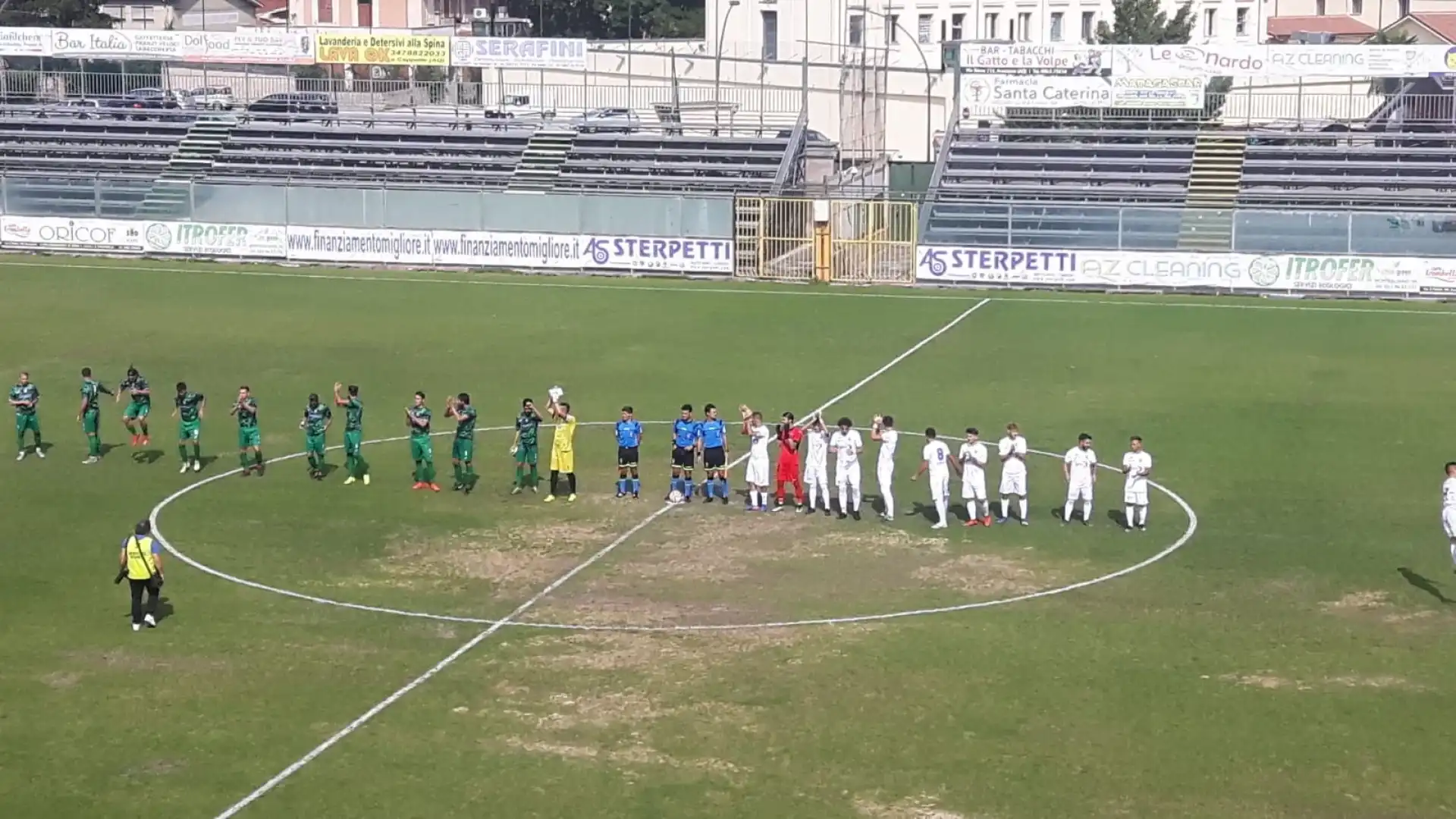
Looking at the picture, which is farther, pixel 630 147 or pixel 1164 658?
pixel 630 147

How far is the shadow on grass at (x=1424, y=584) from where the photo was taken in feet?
80.4

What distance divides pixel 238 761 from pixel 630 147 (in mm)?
49129

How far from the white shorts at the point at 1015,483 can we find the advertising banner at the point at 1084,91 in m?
39.3

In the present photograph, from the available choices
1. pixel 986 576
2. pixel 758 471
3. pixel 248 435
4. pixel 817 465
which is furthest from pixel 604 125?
pixel 986 576

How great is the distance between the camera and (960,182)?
63406 millimetres

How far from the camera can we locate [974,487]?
28.4m

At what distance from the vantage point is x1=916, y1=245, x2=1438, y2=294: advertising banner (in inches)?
2072

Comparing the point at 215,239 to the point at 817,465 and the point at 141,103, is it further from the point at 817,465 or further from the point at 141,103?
the point at 817,465

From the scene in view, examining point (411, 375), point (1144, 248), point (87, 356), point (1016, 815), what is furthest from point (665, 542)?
point (1144, 248)

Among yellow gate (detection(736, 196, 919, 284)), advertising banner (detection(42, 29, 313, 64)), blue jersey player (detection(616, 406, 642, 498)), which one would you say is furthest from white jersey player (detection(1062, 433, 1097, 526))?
advertising banner (detection(42, 29, 313, 64))

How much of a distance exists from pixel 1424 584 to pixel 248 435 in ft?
63.5

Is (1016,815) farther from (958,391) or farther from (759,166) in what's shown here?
(759,166)

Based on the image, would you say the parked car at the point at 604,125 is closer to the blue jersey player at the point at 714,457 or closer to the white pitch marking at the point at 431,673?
the white pitch marking at the point at 431,673

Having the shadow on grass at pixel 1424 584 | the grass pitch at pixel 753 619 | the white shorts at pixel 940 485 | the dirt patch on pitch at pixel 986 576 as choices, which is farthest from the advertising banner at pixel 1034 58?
the dirt patch on pitch at pixel 986 576
